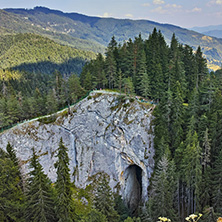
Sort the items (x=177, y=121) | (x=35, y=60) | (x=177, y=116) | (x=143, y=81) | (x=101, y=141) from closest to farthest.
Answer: (x=177, y=121) < (x=177, y=116) < (x=101, y=141) < (x=143, y=81) < (x=35, y=60)

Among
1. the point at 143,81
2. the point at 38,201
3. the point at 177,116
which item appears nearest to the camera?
the point at 38,201

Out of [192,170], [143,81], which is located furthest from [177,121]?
[143,81]

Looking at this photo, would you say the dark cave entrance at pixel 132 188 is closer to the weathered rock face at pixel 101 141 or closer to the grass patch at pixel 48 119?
the weathered rock face at pixel 101 141

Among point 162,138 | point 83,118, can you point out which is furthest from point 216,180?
point 83,118

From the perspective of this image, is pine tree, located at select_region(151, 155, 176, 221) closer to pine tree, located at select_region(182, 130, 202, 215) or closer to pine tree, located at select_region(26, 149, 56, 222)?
pine tree, located at select_region(182, 130, 202, 215)

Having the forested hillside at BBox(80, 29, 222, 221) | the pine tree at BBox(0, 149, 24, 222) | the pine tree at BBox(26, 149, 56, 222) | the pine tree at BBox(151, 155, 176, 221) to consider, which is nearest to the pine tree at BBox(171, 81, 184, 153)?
the forested hillside at BBox(80, 29, 222, 221)

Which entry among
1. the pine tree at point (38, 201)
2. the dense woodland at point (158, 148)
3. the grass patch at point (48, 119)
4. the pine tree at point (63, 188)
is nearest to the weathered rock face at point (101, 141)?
the grass patch at point (48, 119)

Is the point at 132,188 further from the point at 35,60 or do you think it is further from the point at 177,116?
the point at 35,60
